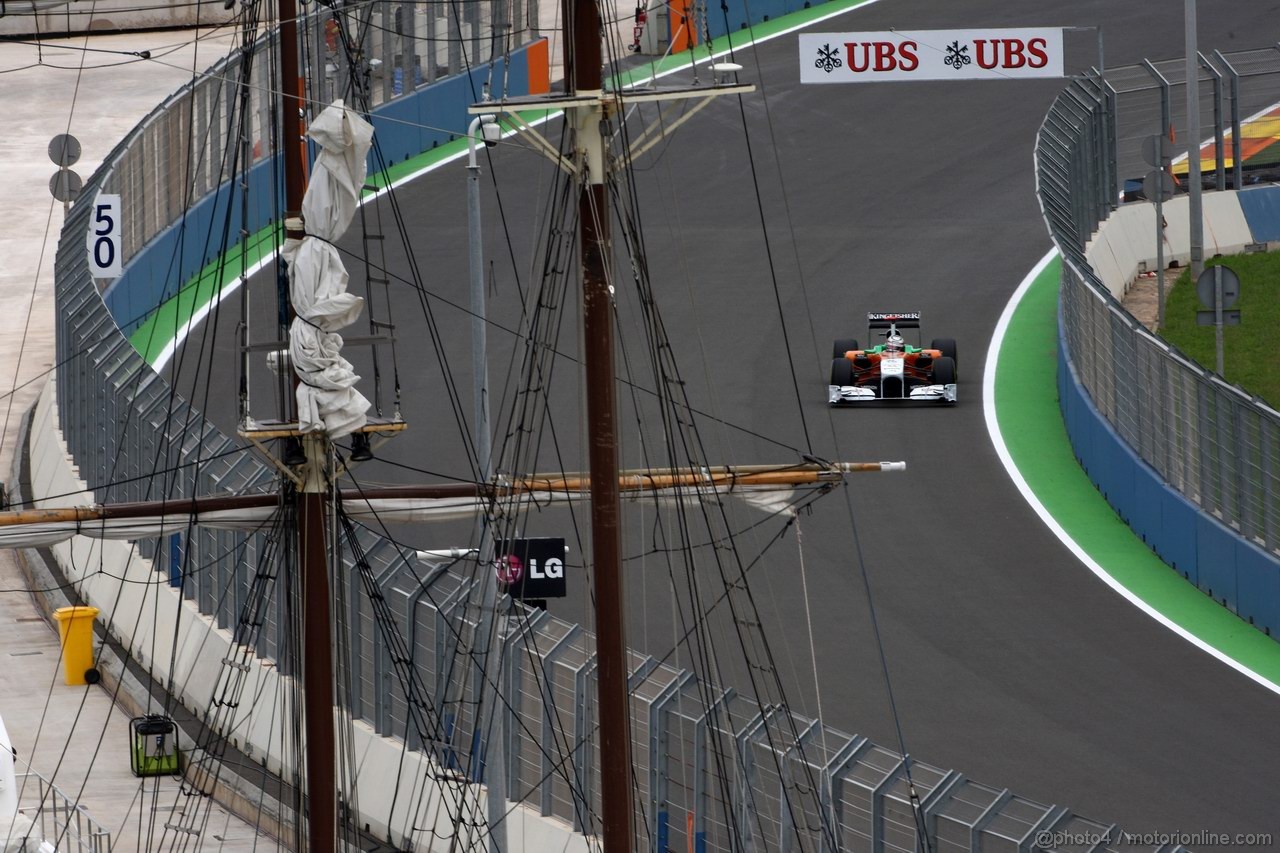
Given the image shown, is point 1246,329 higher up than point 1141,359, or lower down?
lower down

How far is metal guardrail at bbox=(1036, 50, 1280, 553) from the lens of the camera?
90.4 feet

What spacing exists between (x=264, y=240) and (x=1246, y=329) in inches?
640

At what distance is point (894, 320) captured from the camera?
36500mm

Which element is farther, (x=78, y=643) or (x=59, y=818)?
(x=78, y=643)

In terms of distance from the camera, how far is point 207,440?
91.9 ft

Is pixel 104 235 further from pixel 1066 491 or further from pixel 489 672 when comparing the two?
pixel 489 672

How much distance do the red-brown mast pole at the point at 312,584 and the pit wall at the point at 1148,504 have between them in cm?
1193

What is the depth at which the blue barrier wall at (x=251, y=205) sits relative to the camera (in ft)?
129

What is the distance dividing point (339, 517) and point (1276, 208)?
29.5m

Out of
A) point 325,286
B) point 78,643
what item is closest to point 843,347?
point 78,643

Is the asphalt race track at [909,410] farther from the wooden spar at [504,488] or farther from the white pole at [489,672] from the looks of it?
the white pole at [489,672]

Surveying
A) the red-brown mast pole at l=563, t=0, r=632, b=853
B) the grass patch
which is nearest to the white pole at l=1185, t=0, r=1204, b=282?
the grass patch

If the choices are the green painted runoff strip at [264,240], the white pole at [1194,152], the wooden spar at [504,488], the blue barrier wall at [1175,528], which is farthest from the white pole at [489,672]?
the white pole at [1194,152]

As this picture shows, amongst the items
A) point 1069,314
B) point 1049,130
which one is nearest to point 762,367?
point 1069,314
